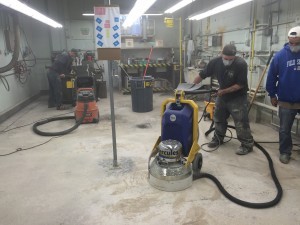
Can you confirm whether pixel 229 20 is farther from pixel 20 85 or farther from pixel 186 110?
pixel 20 85

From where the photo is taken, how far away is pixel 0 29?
5.38 meters

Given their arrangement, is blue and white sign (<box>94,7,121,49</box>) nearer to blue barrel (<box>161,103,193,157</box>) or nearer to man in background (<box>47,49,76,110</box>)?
blue barrel (<box>161,103,193,157</box>)

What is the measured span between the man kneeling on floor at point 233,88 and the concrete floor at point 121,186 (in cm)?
32

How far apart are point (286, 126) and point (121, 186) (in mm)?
2020

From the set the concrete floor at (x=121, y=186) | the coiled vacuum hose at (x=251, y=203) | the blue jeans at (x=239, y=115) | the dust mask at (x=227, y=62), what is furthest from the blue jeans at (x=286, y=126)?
the dust mask at (x=227, y=62)

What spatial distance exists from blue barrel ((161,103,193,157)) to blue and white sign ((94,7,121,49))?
2.95ft

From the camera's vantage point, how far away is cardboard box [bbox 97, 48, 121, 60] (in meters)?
2.65

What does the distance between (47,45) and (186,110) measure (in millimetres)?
7136

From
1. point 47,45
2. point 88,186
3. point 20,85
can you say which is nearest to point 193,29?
point 47,45

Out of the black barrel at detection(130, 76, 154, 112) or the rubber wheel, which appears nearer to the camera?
the rubber wheel

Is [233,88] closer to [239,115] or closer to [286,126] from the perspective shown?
[239,115]

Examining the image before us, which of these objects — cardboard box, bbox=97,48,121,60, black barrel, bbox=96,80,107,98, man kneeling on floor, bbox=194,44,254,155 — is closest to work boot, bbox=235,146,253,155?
man kneeling on floor, bbox=194,44,254,155

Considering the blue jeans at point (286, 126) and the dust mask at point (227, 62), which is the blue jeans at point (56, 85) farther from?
the blue jeans at point (286, 126)

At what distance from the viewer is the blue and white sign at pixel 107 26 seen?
2.61m
